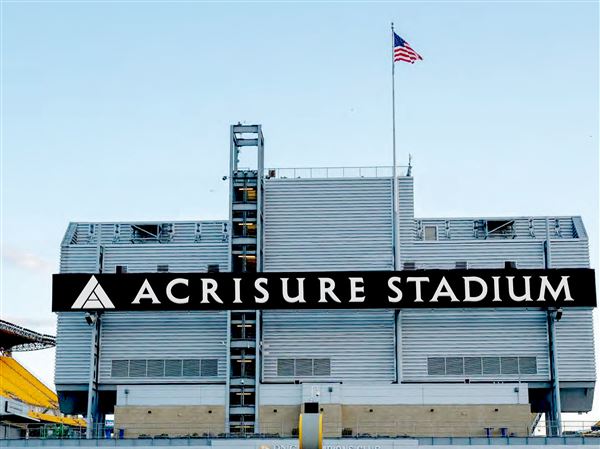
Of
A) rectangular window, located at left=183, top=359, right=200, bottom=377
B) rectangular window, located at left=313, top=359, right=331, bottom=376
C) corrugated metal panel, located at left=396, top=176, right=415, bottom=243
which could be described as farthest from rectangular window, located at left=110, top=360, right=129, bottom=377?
corrugated metal panel, located at left=396, top=176, right=415, bottom=243

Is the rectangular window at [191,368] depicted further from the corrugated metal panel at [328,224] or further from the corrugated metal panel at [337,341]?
the corrugated metal panel at [328,224]

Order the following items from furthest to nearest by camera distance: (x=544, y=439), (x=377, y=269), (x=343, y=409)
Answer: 1. (x=377, y=269)
2. (x=343, y=409)
3. (x=544, y=439)

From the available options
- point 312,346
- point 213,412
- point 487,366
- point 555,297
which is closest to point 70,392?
point 213,412

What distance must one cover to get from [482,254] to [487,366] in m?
8.92

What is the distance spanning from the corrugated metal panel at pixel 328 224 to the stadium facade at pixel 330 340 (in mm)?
113

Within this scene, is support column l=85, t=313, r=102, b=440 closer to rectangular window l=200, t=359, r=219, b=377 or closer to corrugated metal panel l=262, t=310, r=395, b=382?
rectangular window l=200, t=359, r=219, b=377

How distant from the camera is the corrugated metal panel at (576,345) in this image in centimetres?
7819

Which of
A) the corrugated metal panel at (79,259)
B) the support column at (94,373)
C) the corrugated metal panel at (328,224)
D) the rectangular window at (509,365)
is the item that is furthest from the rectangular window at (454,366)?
the corrugated metal panel at (79,259)

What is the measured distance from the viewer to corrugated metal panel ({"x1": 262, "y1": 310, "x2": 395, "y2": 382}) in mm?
78312

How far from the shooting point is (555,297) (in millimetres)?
75812

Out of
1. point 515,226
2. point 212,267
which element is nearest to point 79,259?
point 212,267

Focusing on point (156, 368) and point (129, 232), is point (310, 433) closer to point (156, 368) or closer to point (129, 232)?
point (156, 368)

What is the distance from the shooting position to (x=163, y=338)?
3137 inches

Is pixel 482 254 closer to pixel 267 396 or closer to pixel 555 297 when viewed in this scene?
pixel 555 297
